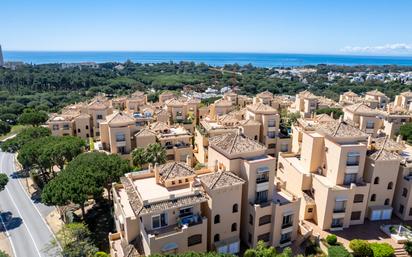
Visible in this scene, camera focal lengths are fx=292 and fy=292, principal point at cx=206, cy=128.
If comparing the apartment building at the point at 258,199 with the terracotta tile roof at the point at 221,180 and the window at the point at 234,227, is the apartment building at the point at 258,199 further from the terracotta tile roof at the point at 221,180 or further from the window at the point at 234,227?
the window at the point at 234,227

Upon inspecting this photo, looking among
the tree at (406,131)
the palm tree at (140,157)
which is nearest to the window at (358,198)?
the palm tree at (140,157)

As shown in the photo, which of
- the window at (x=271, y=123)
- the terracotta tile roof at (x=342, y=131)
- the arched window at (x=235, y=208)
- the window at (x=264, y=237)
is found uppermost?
the terracotta tile roof at (x=342, y=131)

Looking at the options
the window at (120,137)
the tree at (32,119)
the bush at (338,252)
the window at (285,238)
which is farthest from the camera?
the tree at (32,119)

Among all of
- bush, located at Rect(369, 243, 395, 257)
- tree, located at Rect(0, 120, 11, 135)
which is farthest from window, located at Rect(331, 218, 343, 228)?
tree, located at Rect(0, 120, 11, 135)

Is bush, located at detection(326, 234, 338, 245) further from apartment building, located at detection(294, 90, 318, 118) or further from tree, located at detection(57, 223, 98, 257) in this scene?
apartment building, located at detection(294, 90, 318, 118)

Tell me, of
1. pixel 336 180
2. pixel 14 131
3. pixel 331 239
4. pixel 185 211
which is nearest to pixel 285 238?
pixel 331 239

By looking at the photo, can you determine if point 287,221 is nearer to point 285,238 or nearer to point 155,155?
point 285,238
